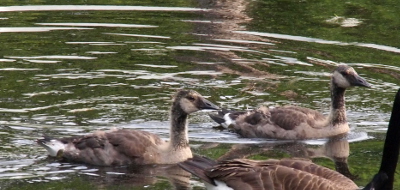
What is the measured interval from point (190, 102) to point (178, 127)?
41 cm

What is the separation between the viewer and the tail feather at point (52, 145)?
13344mm

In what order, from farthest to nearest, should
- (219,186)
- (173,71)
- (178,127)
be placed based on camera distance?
(173,71), (178,127), (219,186)

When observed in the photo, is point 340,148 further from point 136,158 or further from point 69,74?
point 69,74

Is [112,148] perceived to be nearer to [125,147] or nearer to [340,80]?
[125,147]

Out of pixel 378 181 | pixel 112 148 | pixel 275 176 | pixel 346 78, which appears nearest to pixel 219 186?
pixel 275 176

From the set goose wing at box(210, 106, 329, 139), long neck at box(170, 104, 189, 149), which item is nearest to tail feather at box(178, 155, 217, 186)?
long neck at box(170, 104, 189, 149)

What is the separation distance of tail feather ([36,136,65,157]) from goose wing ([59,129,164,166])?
76mm

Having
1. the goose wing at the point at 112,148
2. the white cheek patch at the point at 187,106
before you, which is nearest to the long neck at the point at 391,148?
the white cheek patch at the point at 187,106

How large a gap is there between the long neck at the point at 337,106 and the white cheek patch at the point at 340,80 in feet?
0.23

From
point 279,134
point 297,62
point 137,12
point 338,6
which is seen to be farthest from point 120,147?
point 338,6

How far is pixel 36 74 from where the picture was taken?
1725cm

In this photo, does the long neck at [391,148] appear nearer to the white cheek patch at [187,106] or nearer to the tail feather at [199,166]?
the tail feather at [199,166]

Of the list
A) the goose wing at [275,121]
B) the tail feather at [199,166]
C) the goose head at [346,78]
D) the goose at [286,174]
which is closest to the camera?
the goose at [286,174]

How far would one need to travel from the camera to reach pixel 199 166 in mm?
11375
